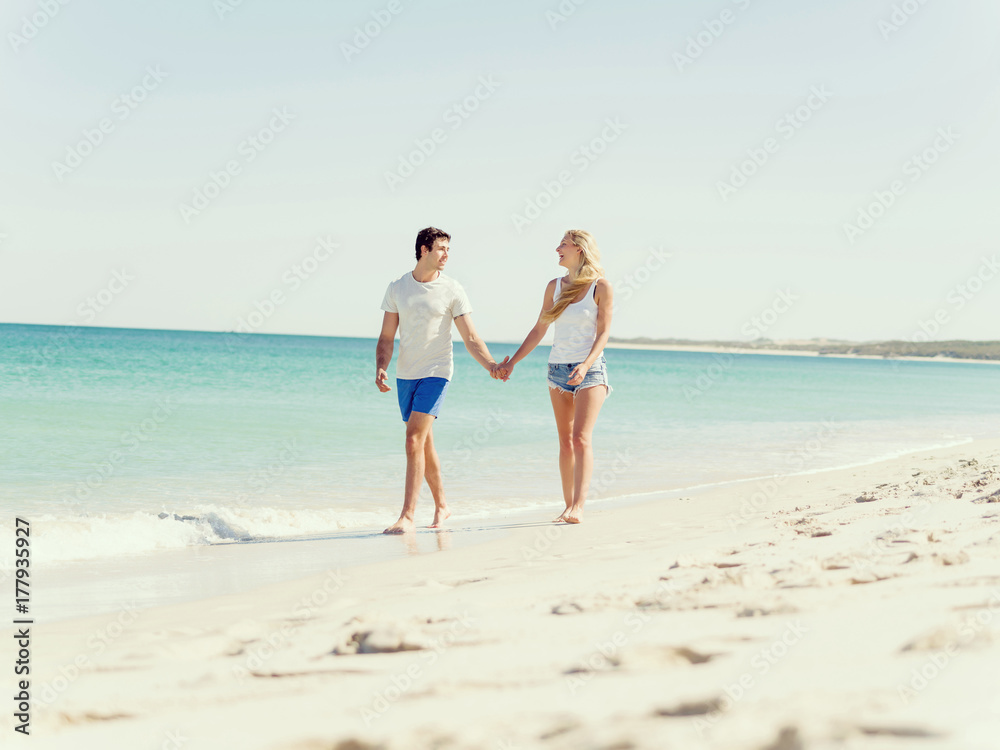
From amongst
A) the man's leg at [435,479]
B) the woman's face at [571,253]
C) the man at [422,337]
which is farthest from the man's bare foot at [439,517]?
the woman's face at [571,253]

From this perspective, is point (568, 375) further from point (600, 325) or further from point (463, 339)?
point (463, 339)

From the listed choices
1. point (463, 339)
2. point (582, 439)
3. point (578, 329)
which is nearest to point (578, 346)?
point (578, 329)

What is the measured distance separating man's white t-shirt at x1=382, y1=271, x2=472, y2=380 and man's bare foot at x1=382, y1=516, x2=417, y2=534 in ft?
3.31

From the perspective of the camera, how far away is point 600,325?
17.9 feet

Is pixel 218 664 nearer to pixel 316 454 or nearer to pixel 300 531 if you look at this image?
pixel 300 531

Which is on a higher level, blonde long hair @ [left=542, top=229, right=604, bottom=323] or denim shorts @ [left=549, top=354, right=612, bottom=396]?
blonde long hair @ [left=542, top=229, right=604, bottom=323]

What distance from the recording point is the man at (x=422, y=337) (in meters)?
5.42

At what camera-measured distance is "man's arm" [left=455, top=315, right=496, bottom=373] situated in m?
5.57

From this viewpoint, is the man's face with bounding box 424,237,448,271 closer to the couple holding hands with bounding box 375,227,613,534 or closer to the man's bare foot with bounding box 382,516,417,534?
the couple holding hands with bounding box 375,227,613,534

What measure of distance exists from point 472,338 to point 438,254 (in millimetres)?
656

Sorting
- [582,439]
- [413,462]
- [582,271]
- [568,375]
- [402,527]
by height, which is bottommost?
[402,527]

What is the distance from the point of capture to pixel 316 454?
32.8 ft

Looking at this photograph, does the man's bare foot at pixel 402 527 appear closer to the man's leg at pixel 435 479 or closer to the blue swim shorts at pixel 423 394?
the man's leg at pixel 435 479

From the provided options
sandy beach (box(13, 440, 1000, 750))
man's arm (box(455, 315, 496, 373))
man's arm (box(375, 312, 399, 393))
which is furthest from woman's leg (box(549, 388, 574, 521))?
sandy beach (box(13, 440, 1000, 750))
